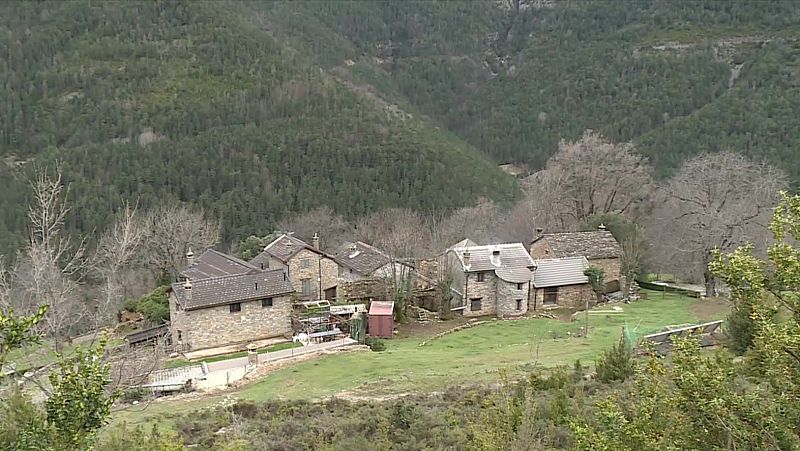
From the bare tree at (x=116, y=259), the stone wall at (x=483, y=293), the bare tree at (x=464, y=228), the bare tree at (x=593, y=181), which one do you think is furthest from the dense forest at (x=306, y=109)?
the stone wall at (x=483, y=293)

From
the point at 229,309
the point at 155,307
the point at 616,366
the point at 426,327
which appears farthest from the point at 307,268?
the point at 616,366

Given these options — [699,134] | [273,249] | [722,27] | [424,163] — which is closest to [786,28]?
[722,27]

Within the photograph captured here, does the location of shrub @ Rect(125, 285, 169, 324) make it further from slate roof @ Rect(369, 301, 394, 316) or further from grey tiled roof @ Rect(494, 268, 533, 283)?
grey tiled roof @ Rect(494, 268, 533, 283)

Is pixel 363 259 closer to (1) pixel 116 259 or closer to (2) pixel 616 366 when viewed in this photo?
(1) pixel 116 259

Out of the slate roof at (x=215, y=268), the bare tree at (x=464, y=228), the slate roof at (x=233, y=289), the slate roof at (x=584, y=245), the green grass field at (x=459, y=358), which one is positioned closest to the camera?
the green grass field at (x=459, y=358)

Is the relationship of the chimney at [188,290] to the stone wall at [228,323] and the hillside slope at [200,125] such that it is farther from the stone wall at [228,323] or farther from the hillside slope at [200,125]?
the hillside slope at [200,125]

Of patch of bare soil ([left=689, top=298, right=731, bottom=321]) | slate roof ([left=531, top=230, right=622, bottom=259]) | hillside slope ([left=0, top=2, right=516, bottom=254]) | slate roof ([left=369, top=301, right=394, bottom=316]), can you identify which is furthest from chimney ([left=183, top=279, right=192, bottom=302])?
hillside slope ([left=0, top=2, right=516, bottom=254])

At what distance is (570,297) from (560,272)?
1.46 meters

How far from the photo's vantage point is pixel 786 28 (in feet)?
281

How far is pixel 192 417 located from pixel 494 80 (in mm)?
130626

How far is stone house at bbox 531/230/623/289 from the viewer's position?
3788cm

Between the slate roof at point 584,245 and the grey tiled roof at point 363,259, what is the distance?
9.82 m

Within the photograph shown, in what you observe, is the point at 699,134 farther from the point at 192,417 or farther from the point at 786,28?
the point at 192,417

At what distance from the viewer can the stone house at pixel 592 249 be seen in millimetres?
37875
